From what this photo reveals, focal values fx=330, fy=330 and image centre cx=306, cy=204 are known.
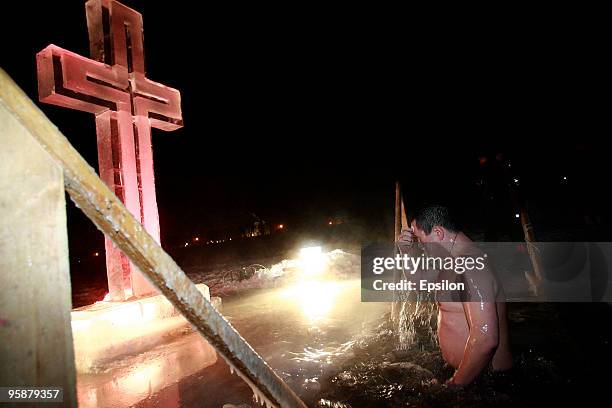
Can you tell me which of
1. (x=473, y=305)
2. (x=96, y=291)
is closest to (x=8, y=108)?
(x=473, y=305)

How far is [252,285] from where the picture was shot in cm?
1226

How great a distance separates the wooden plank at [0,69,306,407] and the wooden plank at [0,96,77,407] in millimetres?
38

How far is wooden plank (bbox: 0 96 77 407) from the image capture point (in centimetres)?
108

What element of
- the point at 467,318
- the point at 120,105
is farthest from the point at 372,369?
the point at 120,105

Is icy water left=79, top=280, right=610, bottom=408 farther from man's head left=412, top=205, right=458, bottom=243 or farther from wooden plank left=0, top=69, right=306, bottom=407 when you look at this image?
wooden plank left=0, top=69, right=306, bottom=407

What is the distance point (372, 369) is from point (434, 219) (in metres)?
2.15

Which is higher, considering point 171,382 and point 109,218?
point 109,218

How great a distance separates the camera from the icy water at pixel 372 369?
3.40m

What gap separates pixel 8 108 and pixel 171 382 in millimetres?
3722

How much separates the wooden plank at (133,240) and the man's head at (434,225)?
2.62 meters

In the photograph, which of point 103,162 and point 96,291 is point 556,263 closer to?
point 103,162

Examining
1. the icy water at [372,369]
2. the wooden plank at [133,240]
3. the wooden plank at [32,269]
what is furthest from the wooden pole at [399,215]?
the wooden plank at [32,269]

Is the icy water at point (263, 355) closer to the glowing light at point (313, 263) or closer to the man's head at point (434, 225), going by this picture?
the man's head at point (434, 225)

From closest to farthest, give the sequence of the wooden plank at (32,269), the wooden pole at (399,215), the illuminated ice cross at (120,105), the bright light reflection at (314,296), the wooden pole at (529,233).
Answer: the wooden plank at (32,269)
the illuminated ice cross at (120,105)
the wooden pole at (399,215)
the wooden pole at (529,233)
the bright light reflection at (314,296)
